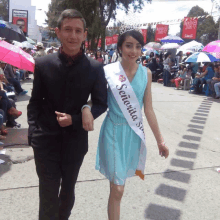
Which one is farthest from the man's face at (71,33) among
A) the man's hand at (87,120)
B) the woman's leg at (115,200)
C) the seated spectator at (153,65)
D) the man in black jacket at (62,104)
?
the seated spectator at (153,65)

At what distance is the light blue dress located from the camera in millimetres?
2162

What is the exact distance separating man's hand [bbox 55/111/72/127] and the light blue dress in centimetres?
50

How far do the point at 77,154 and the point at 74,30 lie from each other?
83cm

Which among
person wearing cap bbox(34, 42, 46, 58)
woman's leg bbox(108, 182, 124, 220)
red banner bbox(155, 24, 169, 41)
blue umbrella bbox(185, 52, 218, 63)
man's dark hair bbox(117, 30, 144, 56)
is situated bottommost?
woman's leg bbox(108, 182, 124, 220)

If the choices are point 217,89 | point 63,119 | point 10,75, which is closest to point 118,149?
point 63,119

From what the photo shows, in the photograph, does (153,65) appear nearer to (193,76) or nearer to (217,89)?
(193,76)

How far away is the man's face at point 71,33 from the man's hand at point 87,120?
0.43m

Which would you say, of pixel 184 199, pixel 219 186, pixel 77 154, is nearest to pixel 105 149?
pixel 77 154

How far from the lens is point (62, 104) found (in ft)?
6.29

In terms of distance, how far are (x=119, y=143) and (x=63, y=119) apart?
59cm

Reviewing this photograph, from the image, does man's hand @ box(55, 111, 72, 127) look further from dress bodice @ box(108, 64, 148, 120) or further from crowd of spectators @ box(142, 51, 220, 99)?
crowd of spectators @ box(142, 51, 220, 99)

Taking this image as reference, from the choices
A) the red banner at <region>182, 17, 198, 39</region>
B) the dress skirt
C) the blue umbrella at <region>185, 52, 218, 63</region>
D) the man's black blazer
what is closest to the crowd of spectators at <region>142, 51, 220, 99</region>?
the blue umbrella at <region>185, 52, 218, 63</region>

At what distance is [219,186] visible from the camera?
140 inches

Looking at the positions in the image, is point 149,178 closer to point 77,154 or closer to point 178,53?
point 77,154
